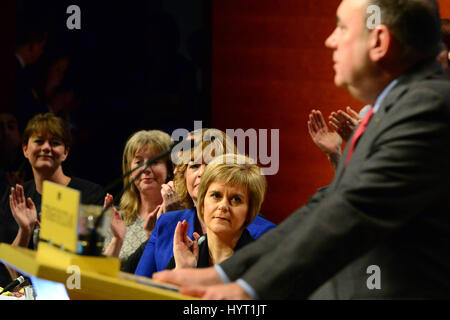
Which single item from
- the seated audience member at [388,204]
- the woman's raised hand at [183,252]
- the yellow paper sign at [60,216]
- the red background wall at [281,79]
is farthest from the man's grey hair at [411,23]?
the red background wall at [281,79]

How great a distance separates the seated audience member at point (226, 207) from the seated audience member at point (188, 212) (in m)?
0.10

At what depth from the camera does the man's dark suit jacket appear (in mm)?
1290

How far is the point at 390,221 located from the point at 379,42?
1.29 ft

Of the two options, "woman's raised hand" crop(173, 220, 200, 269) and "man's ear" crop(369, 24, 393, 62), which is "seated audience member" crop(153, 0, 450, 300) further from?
"woman's raised hand" crop(173, 220, 200, 269)

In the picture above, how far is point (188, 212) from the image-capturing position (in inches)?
131

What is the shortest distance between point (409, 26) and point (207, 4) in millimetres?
3574

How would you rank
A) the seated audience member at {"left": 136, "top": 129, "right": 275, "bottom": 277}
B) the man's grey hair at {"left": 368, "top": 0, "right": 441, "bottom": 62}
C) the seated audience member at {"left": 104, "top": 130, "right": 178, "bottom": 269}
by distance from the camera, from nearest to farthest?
the man's grey hair at {"left": 368, "top": 0, "right": 441, "bottom": 62}, the seated audience member at {"left": 136, "top": 129, "right": 275, "bottom": 277}, the seated audience member at {"left": 104, "top": 130, "right": 178, "bottom": 269}

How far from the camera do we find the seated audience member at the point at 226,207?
2805mm

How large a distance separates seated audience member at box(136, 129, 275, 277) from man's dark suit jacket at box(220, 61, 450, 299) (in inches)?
60.6

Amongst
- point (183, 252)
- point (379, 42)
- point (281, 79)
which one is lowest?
point (183, 252)

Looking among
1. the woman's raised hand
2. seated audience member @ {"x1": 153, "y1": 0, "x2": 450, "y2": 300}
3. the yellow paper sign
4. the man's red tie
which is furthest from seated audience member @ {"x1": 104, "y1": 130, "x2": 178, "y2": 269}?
seated audience member @ {"x1": 153, "y1": 0, "x2": 450, "y2": 300}

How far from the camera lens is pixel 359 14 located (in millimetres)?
1500

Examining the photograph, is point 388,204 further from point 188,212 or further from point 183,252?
point 188,212

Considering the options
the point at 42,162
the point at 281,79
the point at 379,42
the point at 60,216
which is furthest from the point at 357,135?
the point at 281,79
